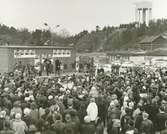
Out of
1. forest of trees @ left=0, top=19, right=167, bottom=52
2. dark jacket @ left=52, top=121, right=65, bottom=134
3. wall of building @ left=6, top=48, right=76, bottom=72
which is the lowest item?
dark jacket @ left=52, top=121, right=65, bottom=134

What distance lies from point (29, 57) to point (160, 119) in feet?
98.9

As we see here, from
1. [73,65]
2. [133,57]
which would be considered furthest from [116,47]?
[73,65]

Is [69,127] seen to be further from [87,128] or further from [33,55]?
[33,55]

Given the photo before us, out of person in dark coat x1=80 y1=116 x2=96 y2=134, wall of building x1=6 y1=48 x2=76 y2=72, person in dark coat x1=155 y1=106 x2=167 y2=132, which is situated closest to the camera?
person in dark coat x1=80 y1=116 x2=96 y2=134

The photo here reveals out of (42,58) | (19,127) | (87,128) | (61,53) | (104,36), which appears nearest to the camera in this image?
(19,127)

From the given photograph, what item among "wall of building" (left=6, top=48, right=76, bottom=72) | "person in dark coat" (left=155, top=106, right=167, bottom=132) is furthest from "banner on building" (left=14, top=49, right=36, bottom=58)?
"person in dark coat" (left=155, top=106, right=167, bottom=132)

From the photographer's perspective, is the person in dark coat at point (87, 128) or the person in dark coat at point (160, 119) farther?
the person in dark coat at point (160, 119)

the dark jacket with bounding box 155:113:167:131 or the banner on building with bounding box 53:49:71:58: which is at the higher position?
the banner on building with bounding box 53:49:71:58

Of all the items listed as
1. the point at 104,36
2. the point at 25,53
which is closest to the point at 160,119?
the point at 25,53

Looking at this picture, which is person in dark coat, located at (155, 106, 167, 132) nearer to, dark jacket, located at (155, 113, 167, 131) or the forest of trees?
dark jacket, located at (155, 113, 167, 131)

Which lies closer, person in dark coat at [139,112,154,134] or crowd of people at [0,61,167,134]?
crowd of people at [0,61,167,134]

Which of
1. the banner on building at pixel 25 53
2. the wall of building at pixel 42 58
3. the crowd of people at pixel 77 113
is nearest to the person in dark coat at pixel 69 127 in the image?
the crowd of people at pixel 77 113

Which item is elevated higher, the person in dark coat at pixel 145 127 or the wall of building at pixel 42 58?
the wall of building at pixel 42 58

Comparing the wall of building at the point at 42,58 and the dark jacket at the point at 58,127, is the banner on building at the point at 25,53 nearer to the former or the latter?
the wall of building at the point at 42,58
